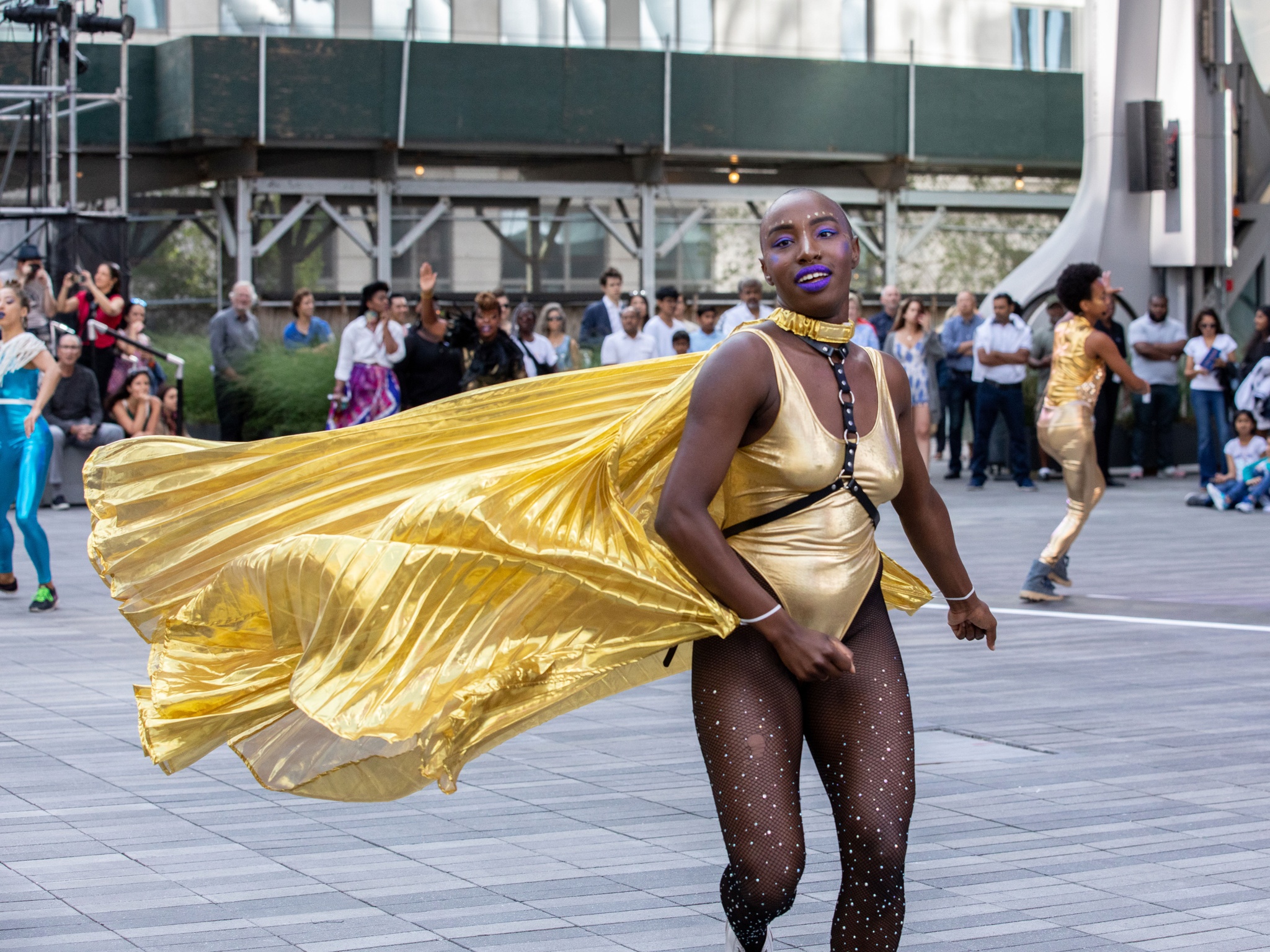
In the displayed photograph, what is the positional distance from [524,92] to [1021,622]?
2001 cm

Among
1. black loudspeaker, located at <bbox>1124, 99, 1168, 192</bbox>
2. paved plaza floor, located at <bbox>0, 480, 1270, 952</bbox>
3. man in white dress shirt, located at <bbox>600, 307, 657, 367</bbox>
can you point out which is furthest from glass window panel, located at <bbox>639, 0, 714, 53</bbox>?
paved plaza floor, located at <bbox>0, 480, 1270, 952</bbox>

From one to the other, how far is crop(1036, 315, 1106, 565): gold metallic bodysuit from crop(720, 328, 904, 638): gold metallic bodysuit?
7.18 metres

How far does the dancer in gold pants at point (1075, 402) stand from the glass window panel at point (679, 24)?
1948 cm

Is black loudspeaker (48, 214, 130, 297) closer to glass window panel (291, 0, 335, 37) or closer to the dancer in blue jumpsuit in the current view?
the dancer in blue jumpsuit

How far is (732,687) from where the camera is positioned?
3.54 meters

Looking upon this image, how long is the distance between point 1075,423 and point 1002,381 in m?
8.43

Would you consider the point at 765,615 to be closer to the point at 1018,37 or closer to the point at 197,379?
the point at 197,379

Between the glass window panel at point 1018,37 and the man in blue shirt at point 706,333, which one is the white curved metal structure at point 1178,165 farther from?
the glass window panel at point 1018,37

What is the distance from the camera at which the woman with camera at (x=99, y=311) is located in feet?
59.1

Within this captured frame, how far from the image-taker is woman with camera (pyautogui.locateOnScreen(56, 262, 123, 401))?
59.1ft

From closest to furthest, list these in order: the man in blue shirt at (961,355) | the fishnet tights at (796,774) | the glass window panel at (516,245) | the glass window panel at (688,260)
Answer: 1. the fishnet tights at (796,774)
2. the man in blue shirt at (961,355)
3. the glass window panel at (516,245)
4. the glass window panel at (688,260)

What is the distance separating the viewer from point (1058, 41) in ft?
104

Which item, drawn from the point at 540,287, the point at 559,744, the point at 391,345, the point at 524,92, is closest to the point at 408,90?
the point at 524,92

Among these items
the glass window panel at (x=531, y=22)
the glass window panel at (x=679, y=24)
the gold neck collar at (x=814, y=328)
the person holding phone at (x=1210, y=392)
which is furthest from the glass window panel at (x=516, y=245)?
the gold neck collar at (x=814, y=328)
